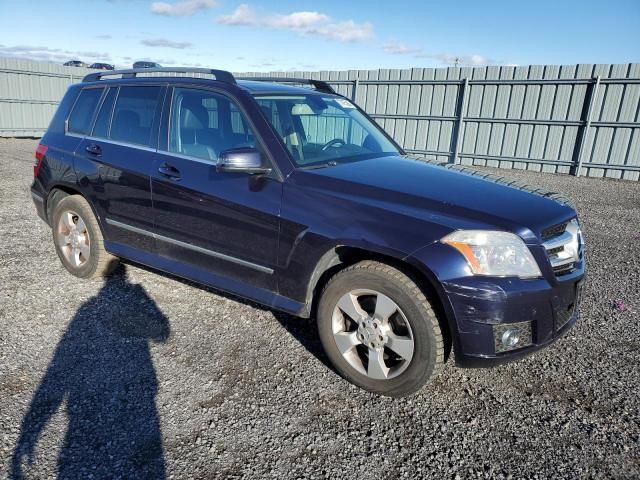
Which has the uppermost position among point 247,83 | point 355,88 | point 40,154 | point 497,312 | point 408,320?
point 247,83

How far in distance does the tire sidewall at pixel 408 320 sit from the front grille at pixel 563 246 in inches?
30.5

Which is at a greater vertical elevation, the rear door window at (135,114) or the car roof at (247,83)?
the car roof at (247,83)

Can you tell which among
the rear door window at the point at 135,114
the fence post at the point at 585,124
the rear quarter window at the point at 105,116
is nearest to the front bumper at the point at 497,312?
the rear door window at the point at 135,114

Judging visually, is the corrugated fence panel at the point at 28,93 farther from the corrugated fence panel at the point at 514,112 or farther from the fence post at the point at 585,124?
the fence post at the point at 585,124

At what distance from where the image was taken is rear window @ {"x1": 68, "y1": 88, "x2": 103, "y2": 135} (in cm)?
442

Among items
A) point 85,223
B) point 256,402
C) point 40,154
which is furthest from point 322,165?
point 40,154

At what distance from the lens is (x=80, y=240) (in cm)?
452

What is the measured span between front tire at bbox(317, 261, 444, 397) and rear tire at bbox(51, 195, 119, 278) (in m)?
2.43

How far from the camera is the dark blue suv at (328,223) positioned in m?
2.60

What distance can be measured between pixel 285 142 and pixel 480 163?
38.0 feet

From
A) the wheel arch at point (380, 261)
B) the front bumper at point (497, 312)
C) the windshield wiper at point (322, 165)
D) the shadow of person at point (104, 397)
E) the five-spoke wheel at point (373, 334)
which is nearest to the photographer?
the shadow of person at point (104, 397)

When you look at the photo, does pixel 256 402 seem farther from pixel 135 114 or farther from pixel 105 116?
pixel 105 116

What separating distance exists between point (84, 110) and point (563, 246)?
4200 millimetres

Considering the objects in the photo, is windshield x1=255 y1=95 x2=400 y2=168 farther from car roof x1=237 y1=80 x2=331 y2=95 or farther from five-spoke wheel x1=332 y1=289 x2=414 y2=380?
five-spoke wheel x1=332 y1=289 x2=414 y2=380
